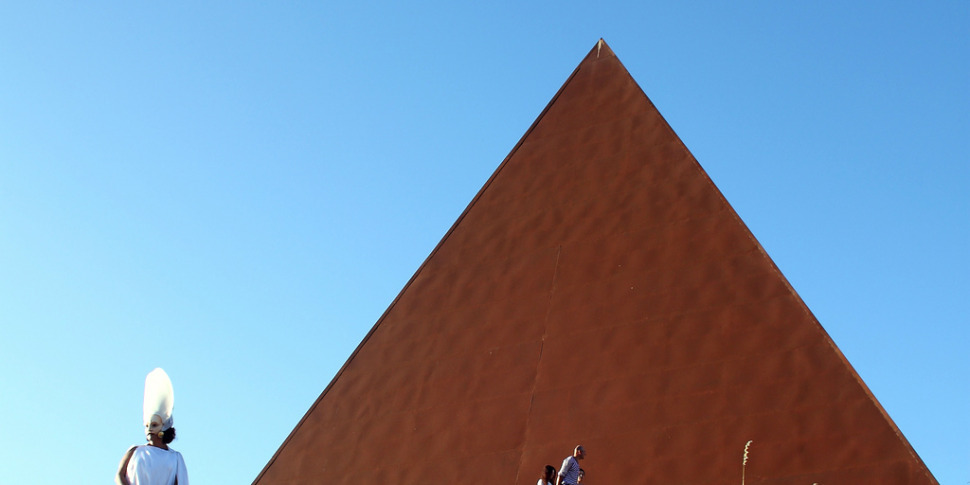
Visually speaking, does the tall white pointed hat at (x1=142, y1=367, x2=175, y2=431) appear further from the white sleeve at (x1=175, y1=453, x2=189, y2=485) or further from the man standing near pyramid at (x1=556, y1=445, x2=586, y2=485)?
the man standing near pyramid at (x1=556, y1=445, x2=586, y2=485)

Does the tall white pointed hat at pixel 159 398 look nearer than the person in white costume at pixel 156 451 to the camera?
No

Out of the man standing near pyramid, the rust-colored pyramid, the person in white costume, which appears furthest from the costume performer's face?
the rust-colored pyramid

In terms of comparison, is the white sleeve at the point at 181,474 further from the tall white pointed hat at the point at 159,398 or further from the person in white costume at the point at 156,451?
the tall white pointed hat at the point at 159,398

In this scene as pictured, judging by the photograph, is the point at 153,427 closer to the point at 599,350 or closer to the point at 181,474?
the point at 181,474

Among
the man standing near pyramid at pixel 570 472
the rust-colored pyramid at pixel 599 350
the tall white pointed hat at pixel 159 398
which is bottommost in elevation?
the tall white pointed hat at pixel 159 398

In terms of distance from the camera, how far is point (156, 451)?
115 inches

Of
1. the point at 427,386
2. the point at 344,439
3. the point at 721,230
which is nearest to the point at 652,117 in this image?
the point at 721,230

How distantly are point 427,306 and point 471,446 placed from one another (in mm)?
1753

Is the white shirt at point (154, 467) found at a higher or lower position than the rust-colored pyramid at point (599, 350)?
lower

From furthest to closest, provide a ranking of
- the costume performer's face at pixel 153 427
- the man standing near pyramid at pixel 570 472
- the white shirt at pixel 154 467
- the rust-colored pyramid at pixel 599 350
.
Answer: the rust-colored pyramid at pixel 599 350
the man standing near pyramid at pixel 570 472
the costume performer's face at pixel 153 427
the white shirt at pixel 154 467

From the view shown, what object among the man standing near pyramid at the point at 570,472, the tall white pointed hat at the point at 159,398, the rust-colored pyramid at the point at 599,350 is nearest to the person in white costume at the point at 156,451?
the tall white pointed hat at the point at 159,398

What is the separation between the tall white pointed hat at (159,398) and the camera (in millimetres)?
3010

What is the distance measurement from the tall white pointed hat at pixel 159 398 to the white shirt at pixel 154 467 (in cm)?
11

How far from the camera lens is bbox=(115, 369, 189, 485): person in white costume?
2881mm
